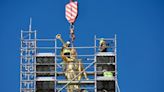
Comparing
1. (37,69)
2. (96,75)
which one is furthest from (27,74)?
(96,75)

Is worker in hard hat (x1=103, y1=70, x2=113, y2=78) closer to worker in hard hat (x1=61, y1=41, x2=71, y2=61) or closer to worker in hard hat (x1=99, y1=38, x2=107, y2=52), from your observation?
worker in hard hat (x1=99, y1=38, x2=107, y2=52)

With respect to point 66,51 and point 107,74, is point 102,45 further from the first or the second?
point 66,51

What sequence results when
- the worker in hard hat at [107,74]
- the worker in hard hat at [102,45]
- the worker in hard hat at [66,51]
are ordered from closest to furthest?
the worker in hard hat at [107,74] < the worker in hard hat at [102,45] < the worker in hard hat at [66,51]

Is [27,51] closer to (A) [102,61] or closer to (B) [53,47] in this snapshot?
(B) [53,47]

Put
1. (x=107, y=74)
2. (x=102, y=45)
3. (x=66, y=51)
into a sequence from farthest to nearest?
1. (x=66, y=51)
2. (x=102, y=45)
3. (x=107, y=74)

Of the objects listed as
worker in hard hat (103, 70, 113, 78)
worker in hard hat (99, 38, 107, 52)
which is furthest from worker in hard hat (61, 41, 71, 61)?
worker in hard hat (103, 70, 113, 78)

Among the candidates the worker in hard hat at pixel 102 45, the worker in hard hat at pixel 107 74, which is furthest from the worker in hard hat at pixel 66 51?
the worker in hard hat at pixel 107 74

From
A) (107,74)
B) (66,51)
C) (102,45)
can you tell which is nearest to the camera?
(107,74)

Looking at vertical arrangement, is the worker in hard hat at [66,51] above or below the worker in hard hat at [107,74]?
above

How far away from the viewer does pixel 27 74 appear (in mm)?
65312

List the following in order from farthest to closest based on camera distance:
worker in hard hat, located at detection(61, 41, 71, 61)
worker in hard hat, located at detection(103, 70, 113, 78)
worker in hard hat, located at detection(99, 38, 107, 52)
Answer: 1. worker in hard hat, located at detection(61, 41, 71, 61)
2. worker in hard hat, located at detection(99, 38, 107, 52)
3. worker in hard hat, located at detection(103, 70, 113, 78)

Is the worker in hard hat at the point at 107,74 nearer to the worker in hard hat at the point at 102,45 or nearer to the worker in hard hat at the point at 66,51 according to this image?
the worker in hard hat at the point at 102,45

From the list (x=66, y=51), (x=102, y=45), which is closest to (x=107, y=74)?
(x=102, y=45)

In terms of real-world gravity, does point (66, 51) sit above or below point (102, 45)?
below
